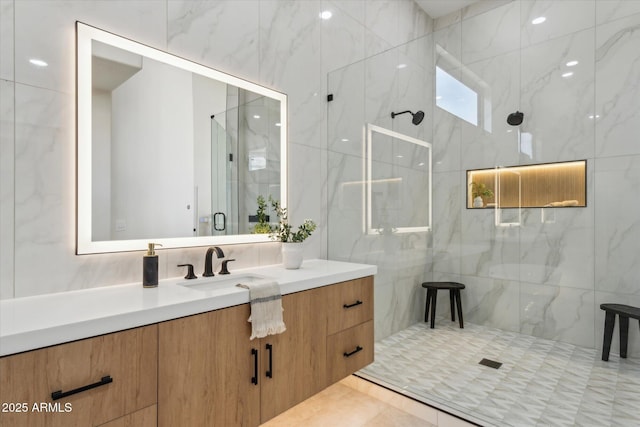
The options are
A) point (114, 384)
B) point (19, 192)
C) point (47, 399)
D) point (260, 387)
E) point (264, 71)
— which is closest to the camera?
point (47, 399)

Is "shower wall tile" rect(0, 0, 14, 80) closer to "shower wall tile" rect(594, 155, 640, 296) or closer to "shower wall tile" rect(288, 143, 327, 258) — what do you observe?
"shower wall tile" rect(288, 143, 327, 258)

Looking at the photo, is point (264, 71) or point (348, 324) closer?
point (348, 324)

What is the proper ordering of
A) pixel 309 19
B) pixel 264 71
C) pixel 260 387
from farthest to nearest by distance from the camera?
1. pixel 309 19
2. pixel 264 71
3. pixel 260 387

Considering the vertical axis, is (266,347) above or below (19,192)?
below

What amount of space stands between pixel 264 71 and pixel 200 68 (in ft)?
1.45

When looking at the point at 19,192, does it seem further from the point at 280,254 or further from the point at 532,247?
the point at 532,247

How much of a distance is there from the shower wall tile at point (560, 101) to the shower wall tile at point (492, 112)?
95 millimetres

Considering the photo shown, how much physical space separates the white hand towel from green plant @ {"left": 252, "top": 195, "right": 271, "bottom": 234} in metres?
0.68

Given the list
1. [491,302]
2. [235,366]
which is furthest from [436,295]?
[235,366]

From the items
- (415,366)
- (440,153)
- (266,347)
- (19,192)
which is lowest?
(415,366)

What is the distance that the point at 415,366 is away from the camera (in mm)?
2438

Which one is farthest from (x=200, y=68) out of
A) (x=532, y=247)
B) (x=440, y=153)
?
(x=532, y=247)

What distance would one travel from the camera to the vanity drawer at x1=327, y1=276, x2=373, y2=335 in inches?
70.5

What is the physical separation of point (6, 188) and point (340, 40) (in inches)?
91.4
